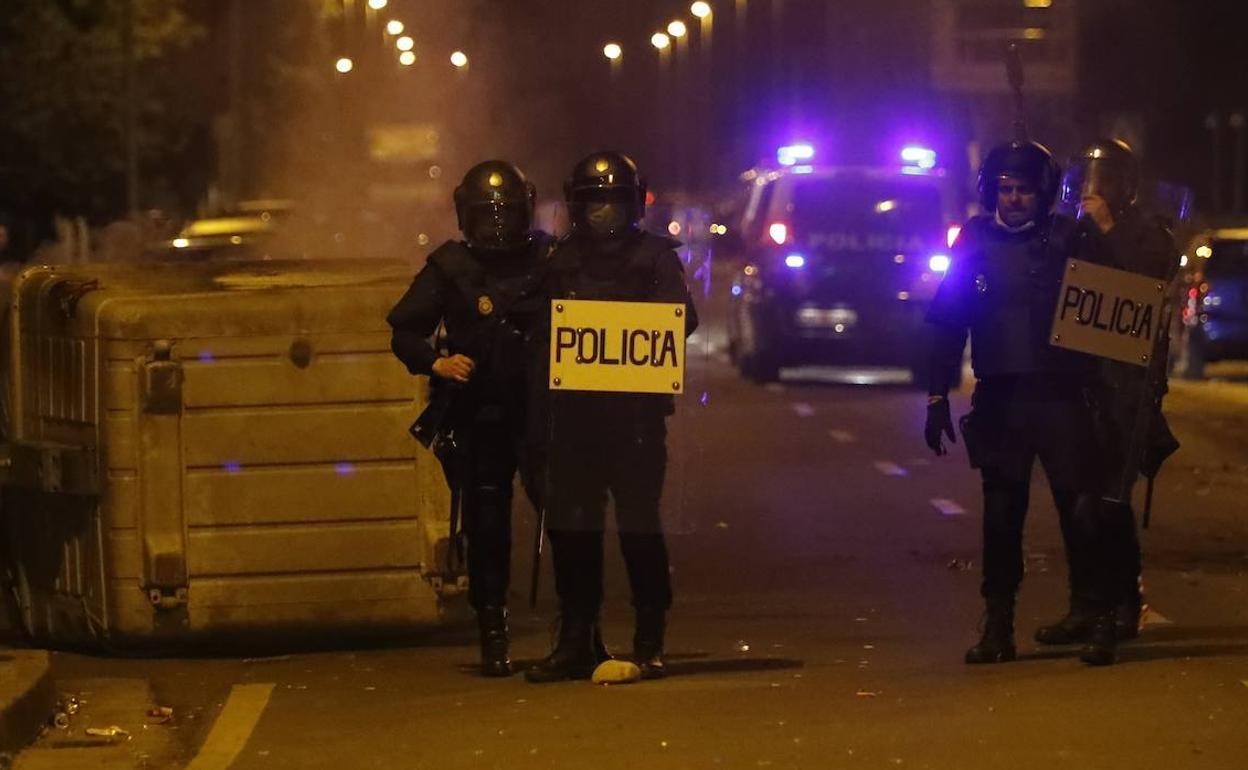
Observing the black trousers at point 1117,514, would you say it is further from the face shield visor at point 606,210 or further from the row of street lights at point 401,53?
the row of street lights at point 401,53

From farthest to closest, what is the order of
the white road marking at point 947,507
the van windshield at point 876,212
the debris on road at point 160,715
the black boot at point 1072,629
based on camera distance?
the van windshield at point 876,212
the white road marking at point 947,507
the black boot at point 1072,629
the debris on road at point 160,715

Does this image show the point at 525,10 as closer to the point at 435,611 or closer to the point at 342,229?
the point at 342,229

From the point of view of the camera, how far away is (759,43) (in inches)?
2468

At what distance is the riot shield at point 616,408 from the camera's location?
288 inches

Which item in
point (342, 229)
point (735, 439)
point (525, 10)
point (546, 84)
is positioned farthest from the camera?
point (546, 84)

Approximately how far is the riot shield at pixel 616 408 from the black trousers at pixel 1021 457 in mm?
1056

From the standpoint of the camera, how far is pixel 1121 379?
7777mm

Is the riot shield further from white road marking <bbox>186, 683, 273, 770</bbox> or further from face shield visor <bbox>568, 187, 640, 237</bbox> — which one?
white road marking <bbox>186, 683, 273, 770</bbox>

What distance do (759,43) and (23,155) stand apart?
35185 mm

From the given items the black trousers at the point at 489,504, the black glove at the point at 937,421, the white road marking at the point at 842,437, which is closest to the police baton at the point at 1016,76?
the black glove at the point at 937,421

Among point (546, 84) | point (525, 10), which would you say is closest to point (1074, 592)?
point (525, 10)

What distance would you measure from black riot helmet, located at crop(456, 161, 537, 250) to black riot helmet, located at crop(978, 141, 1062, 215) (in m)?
1.49

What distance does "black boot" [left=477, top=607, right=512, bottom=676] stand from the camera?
25.2 feet

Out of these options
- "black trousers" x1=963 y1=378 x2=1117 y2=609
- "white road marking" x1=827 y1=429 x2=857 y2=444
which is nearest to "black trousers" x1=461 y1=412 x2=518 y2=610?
"black trousers" x1=963 y1=378 x2=1117 y2=609
